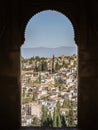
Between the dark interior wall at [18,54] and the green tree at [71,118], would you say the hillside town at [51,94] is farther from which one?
the dark interior wall at [18,54]

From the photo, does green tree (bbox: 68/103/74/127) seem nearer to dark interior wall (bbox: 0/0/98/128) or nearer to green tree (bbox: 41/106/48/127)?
dark interior wall (bbox: 0/0/98/128)

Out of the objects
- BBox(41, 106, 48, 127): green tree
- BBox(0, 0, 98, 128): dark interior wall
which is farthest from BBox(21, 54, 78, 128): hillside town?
BBox(0, 0, 98, 128): dark interior wall

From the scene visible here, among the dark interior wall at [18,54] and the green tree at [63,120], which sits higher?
the dark interior wall at [18,54]

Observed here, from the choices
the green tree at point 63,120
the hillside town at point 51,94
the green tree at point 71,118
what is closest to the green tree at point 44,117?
the hillside town at point 51,94

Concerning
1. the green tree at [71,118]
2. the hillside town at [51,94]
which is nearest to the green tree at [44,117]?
the hillside town at [51,94]

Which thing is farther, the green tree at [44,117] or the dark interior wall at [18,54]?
the green tree at [44,117]
